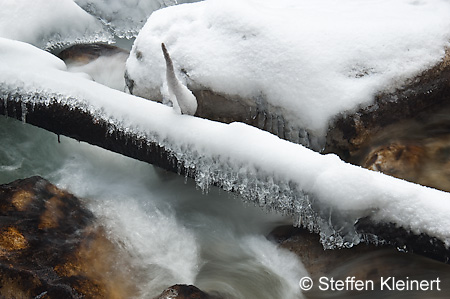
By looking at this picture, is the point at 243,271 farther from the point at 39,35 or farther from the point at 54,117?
the point at 39,35

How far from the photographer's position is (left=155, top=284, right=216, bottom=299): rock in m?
2.66

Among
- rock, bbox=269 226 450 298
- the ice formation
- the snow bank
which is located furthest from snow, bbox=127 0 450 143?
the snow bank

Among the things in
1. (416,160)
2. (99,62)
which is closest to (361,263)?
(416,160)

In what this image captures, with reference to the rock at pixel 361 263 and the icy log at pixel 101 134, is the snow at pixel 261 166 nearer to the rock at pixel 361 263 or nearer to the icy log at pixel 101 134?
the icy log at pixel 101 134

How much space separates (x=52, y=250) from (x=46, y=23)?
3.33 m

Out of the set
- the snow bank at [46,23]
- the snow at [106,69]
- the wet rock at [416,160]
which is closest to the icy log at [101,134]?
the wet rock at [416,160]

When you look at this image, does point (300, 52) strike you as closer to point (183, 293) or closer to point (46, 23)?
point (183, 293)

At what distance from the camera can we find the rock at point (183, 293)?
8.74 feet

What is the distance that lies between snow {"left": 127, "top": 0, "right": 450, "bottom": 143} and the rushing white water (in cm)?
76

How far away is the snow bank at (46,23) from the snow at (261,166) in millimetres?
1353

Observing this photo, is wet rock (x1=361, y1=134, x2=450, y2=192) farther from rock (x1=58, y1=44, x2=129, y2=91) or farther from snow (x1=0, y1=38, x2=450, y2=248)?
rock (x1=58, y1=44, x2=129, y2=91)

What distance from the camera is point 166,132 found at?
326cm

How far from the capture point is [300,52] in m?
3.55

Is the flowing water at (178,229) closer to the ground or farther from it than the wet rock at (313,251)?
closer to the ground
